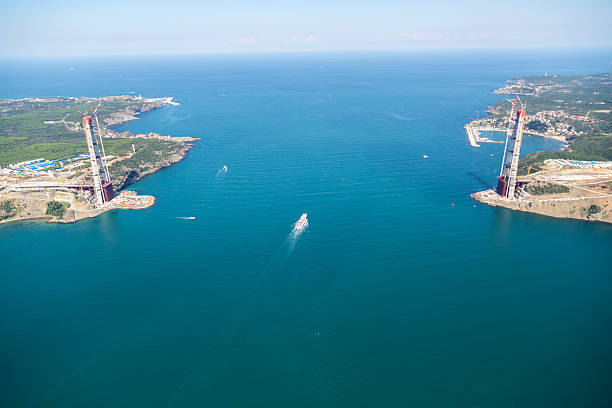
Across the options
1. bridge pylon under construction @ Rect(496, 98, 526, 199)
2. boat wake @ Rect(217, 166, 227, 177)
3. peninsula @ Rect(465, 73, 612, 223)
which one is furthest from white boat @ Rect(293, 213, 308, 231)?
bridge pylon under construction @ Rect(496, 98, 526, 199)

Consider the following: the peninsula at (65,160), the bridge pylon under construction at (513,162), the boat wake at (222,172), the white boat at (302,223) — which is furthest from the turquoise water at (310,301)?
the bridge pylon under construction at (513,162)

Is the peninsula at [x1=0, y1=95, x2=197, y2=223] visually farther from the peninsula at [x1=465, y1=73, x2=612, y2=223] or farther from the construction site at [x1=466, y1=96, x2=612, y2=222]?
the peninsula at [x1=465, y1=73, x2=612, y2=223]

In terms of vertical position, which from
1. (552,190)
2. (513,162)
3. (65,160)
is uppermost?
(513,162)

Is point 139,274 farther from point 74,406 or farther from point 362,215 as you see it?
point 362,215

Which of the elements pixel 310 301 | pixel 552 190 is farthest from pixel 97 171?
pixel 552 190

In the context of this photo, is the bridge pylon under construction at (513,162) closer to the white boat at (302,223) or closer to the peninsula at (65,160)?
the white boat at (302,223)

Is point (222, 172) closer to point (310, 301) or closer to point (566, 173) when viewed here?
point (310, 301)

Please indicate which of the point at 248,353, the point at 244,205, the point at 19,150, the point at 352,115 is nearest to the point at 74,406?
the point at 248,353
